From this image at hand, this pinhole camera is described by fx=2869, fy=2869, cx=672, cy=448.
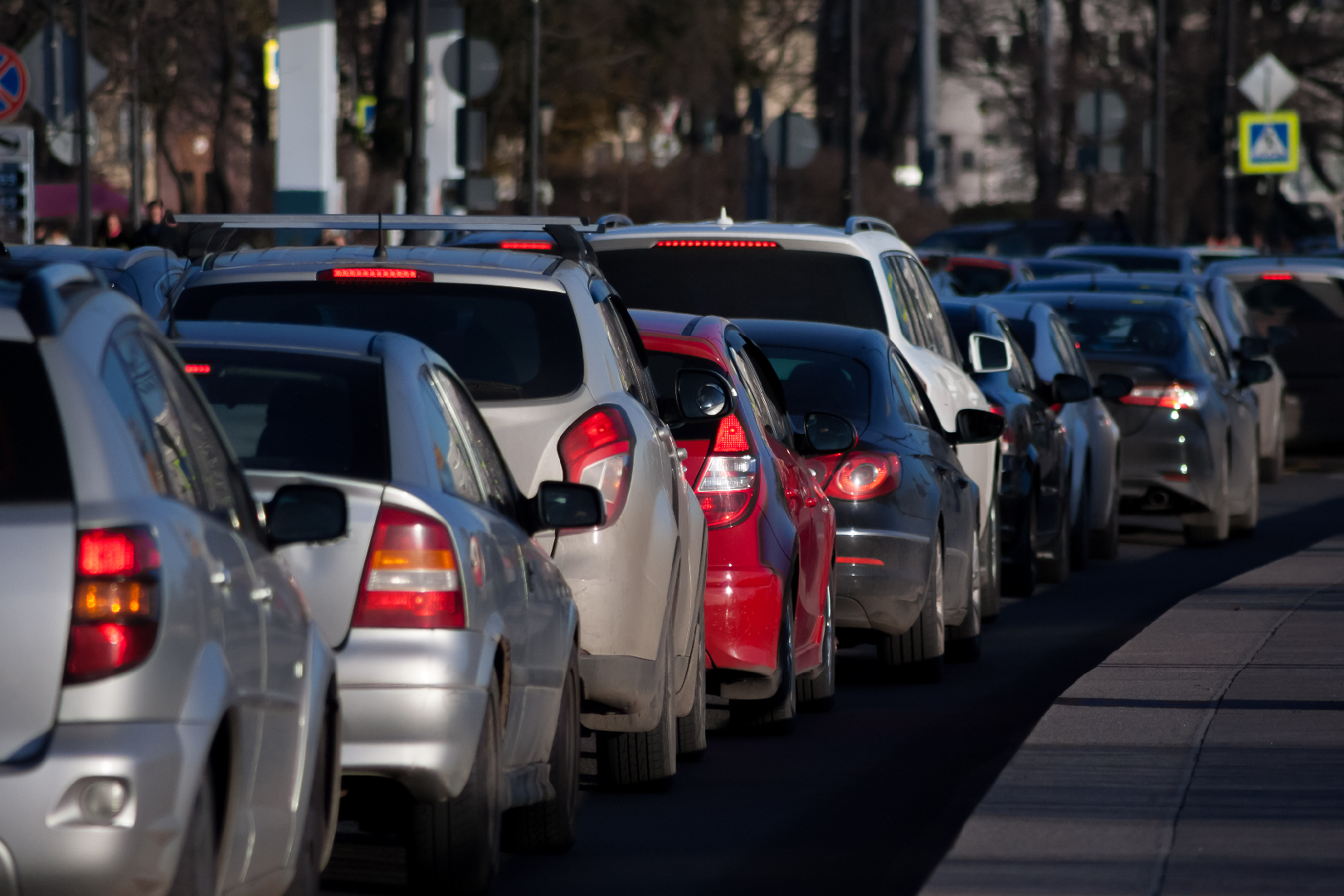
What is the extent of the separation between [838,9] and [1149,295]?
2226 inches

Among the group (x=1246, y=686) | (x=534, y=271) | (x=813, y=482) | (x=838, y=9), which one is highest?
(x=838, y=9)

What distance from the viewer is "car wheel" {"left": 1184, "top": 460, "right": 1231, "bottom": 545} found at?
18.7 m

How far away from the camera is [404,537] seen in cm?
609

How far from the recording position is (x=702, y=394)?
30.7ft

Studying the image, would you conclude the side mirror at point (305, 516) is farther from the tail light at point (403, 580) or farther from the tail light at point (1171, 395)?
the tail light at point (1171, 395)

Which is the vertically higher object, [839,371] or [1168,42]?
[1168,42]

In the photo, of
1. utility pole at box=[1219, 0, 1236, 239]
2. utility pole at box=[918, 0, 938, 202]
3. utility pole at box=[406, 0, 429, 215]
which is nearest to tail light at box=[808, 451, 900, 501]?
utility pole at box=[406, 0, 429, 215]

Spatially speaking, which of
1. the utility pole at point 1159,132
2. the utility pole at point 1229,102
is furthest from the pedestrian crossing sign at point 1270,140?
the utility pole at point 1229,102

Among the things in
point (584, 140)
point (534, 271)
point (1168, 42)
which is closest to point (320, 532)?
point (534, 271)

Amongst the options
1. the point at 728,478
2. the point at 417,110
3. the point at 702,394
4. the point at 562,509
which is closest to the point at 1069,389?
the point at 728,478

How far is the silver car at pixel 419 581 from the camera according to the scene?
6070 millimetres

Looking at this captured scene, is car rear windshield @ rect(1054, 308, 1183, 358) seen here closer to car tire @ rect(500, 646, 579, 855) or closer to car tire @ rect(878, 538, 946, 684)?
car tire @ rect(878, 538, 946, 684)

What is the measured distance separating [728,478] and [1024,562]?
6.24 m

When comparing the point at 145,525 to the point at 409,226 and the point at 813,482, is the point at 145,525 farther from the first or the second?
the point at 813,482
